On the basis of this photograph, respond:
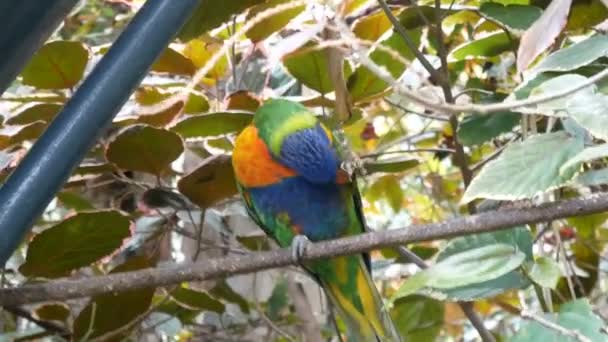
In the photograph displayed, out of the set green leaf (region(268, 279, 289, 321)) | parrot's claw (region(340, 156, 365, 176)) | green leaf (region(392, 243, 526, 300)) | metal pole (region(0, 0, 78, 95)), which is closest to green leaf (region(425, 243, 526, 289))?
green leaf (region(392, 243, 526, 300))

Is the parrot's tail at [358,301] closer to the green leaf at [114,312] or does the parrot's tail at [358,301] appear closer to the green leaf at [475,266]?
the green leaf at [114,312]

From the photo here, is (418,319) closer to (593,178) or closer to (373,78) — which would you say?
(373,78)

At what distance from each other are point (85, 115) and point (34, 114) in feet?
1.63

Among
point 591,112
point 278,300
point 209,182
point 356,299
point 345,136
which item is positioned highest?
point 591,112

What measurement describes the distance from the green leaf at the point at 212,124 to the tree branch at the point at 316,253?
0.74ft

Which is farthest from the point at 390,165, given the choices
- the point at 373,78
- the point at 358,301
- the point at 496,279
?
the point at 496,279

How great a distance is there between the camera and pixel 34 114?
3.04 ft

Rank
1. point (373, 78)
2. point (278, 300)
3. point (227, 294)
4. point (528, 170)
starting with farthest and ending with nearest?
point (278, 300)
point (227, 294)
point (373, 78)
point (528, 170)

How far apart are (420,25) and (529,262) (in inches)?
15.6

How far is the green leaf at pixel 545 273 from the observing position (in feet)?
2.16

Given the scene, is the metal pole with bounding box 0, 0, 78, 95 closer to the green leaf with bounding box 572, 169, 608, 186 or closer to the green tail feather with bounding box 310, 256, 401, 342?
the green leaf with bounding box 572, 169, 608, 186

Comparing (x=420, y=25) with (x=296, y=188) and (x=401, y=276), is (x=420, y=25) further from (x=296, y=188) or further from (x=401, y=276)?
(x=401, y=276)

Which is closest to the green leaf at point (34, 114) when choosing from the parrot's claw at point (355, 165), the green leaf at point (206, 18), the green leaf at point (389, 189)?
the green leaf at point (206, 18)

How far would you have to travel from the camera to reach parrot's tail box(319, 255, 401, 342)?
110cm
